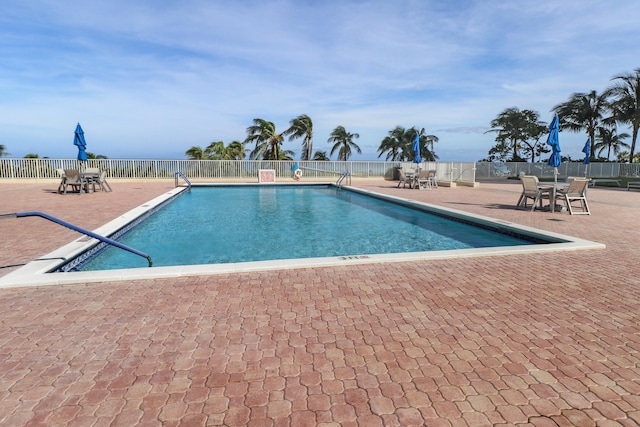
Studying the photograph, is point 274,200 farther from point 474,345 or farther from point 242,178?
point 474,345

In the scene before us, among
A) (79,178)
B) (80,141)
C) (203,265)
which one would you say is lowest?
(203,265)

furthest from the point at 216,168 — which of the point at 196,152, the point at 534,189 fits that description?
the point at 534,189

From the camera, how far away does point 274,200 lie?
14242mm

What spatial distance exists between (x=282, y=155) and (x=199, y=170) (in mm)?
11690

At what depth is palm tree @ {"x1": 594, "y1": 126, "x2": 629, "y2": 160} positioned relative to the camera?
34000mm

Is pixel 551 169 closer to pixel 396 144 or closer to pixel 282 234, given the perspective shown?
pixel 396 144

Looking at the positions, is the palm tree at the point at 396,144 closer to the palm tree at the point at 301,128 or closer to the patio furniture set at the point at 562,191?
the palm tree at the point at 301,128

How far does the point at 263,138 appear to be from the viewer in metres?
30.7

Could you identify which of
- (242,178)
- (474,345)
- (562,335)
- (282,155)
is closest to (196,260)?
(474,345)

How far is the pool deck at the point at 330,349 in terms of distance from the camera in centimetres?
190

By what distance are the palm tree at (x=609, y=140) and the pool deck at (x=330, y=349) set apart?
38.8 m

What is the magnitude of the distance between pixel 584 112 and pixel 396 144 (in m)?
16.5

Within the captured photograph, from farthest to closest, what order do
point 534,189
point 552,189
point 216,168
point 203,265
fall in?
1. point 216,168
2. point 534,189
3. point 552,189
4. point 203,265

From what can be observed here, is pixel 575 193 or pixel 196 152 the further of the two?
pixel 196 152
